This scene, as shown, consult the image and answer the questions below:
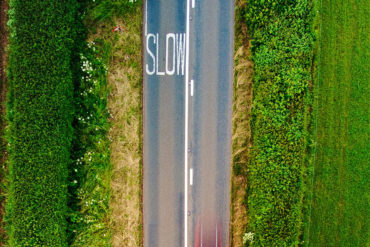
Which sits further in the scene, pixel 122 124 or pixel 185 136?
pixel 185 136

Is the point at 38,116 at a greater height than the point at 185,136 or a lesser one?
greater

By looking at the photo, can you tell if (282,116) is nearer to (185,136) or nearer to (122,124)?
(185,136)

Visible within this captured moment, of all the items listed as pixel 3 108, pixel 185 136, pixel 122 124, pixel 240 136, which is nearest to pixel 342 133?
pixel 240 136

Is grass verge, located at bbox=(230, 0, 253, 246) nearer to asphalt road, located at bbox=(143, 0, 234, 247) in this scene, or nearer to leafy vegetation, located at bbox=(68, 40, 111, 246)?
asphalt road, located at bbox=(143, 0, 234, 247)

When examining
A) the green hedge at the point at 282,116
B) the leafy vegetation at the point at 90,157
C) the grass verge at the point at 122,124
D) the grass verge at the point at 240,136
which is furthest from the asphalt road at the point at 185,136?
the leafy vegetation at the point at 90,157

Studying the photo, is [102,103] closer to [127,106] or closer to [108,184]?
[127,106]

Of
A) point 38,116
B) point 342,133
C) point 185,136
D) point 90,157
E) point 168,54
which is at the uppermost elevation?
point 168,54
